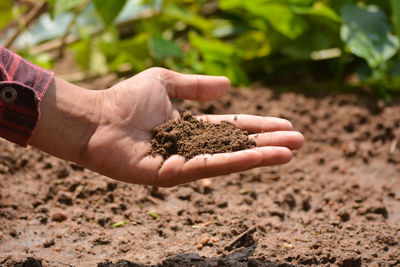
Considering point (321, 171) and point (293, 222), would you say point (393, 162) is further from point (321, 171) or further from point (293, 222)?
point (293, 222)

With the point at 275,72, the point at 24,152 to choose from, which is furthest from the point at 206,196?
the point at 275,72

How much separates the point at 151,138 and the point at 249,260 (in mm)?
578

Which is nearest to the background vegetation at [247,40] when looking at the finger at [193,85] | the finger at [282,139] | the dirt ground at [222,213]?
the dirt ground at [222,213]

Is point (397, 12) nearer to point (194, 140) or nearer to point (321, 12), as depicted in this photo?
point (321, 12)

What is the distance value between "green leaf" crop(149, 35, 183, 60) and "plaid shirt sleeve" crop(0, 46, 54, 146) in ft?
4.51

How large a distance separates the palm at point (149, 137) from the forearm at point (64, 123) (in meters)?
0.04

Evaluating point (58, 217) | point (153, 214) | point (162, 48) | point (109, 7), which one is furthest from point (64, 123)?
point (162, 48)

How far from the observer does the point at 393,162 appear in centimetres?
247

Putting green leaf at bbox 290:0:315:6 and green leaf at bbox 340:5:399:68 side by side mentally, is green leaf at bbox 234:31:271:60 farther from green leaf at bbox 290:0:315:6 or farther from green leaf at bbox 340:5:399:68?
green leaf at bbox 340:5:399:68

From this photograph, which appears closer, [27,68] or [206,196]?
[27,68]

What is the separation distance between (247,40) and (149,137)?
1.71 m

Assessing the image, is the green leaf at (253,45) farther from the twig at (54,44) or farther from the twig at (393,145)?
the twig at (393,145)

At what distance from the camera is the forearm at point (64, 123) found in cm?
163

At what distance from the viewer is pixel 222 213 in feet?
6.56
